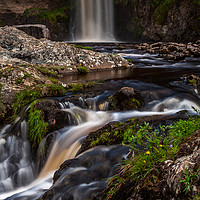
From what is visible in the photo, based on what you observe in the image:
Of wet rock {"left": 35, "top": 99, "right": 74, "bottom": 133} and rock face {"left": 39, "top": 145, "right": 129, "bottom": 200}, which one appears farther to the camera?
wet rock {"left": 35, "top": 99, "right": 74, "bottom": 133}

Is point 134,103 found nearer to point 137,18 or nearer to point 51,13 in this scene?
point 137,18

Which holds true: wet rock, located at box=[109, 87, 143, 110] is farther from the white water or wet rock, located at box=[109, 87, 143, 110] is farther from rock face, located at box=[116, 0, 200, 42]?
rock face, located at box=[116, 0, 200, 42]

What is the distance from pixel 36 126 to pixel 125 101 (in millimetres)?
2222

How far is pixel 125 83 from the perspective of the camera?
→ 7398mm

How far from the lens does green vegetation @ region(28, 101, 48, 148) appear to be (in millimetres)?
4098

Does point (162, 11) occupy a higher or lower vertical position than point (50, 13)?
lower

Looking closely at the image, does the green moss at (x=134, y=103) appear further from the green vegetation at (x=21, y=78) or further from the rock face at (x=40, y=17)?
the rock face at (x=40, y=17)

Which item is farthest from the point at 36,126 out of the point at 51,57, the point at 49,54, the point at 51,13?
the point at 51,13

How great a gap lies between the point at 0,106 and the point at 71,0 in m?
43.7

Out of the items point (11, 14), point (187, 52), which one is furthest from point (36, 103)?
point (11, 14)

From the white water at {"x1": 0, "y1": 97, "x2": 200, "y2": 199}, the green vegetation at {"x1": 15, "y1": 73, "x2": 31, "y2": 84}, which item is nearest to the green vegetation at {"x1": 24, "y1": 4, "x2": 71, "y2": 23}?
the green vegetation at {"x1": 15, "y1": 73, "x2": 31, "y2": 84}

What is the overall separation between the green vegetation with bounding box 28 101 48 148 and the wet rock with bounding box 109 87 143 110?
1.83 meters

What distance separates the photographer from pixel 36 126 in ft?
13.8

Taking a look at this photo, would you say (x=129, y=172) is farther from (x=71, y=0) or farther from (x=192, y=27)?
(x=71, y=0)
